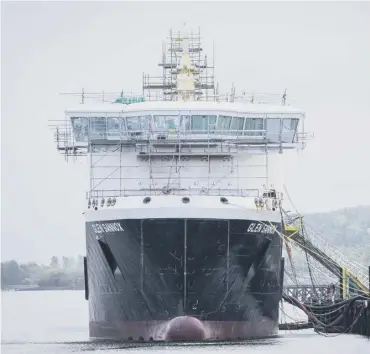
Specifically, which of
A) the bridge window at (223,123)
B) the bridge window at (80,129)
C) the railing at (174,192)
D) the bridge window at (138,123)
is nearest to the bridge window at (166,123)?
the bridge window at (138,123)

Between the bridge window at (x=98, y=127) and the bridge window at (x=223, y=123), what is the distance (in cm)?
513

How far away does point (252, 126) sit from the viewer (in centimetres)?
6731

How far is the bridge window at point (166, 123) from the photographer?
216ft

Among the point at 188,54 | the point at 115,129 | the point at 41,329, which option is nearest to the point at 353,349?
the point at 115,129

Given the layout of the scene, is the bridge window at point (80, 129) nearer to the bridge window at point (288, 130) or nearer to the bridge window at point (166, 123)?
the bridge window at point (166, 123)

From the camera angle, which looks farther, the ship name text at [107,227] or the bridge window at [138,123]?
the bridge window at [138,123]

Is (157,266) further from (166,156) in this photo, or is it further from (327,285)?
(327,285)

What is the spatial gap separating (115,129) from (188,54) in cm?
922

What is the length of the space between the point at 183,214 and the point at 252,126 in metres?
7.58

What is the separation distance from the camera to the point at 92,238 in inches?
2591

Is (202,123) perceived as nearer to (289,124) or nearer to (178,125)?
(178,125)

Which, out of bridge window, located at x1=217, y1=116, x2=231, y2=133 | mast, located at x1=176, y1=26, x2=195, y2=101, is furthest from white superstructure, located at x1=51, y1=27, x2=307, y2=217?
mast, located at x1=176, y1=26, x2=195, y2=101

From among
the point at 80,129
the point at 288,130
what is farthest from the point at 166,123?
A: the point at 288,130

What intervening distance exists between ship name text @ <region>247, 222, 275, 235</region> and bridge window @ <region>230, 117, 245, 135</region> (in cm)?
488
